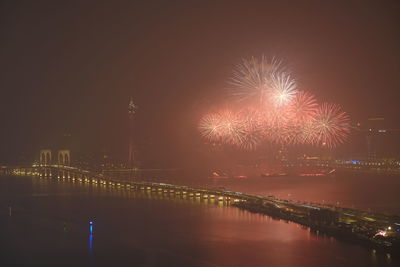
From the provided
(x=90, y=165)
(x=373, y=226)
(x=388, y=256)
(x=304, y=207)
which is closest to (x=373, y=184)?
(x=304, y=207)

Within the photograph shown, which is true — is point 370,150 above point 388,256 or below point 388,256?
above

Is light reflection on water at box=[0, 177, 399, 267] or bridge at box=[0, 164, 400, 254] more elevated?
bridge at box=[0, 164, 400, 254]

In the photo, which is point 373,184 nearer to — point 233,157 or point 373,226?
point 373,226

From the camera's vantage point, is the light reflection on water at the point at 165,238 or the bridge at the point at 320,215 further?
the bridge at the point at 320,215

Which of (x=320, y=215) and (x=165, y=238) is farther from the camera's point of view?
(x=320, y=215)

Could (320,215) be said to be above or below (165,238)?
above

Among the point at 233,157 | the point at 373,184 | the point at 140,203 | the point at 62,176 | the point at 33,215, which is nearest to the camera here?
the point at 33,215

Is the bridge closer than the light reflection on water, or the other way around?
the light reflection on water

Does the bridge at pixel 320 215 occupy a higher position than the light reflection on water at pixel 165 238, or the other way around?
the bridge at pixel 320 215
